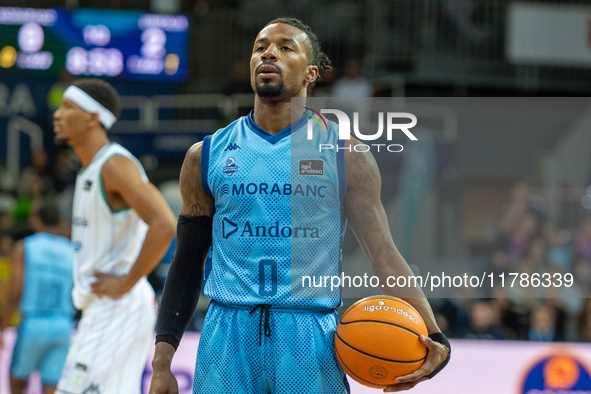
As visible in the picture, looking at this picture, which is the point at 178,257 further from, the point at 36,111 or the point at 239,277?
the point at 36,111

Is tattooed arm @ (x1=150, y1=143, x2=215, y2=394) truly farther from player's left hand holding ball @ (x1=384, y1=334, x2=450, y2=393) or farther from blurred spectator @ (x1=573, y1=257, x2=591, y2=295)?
blurred spectator @ (x1=573, y1=257, x2=591, y2=295)

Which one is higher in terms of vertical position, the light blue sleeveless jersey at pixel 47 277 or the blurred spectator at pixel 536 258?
the light blue sleeveless jersey at pixel 47 277

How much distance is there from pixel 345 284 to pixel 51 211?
12.7ft

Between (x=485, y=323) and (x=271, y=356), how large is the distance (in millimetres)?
5113

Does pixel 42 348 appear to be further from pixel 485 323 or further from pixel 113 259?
pixel 485 323

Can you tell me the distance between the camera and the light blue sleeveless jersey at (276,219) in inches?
97.6

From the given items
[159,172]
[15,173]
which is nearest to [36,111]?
[15,173]

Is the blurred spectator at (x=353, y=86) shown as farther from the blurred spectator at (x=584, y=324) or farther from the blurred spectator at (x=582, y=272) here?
the blurred spectator at (x=584, y=324)

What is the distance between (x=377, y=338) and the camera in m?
2.40

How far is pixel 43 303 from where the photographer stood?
5777 millimetres

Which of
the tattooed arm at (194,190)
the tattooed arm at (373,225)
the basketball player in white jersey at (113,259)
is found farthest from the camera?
the basketball player in white jersey at (113,259)

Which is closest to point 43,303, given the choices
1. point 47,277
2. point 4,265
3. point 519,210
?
point 47,277

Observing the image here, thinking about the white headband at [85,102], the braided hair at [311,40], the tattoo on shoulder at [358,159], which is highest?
the braided hair at [311,40]

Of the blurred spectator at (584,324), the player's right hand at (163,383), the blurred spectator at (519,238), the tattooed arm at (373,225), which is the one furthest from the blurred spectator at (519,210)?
the player's right hand at (163,383)
